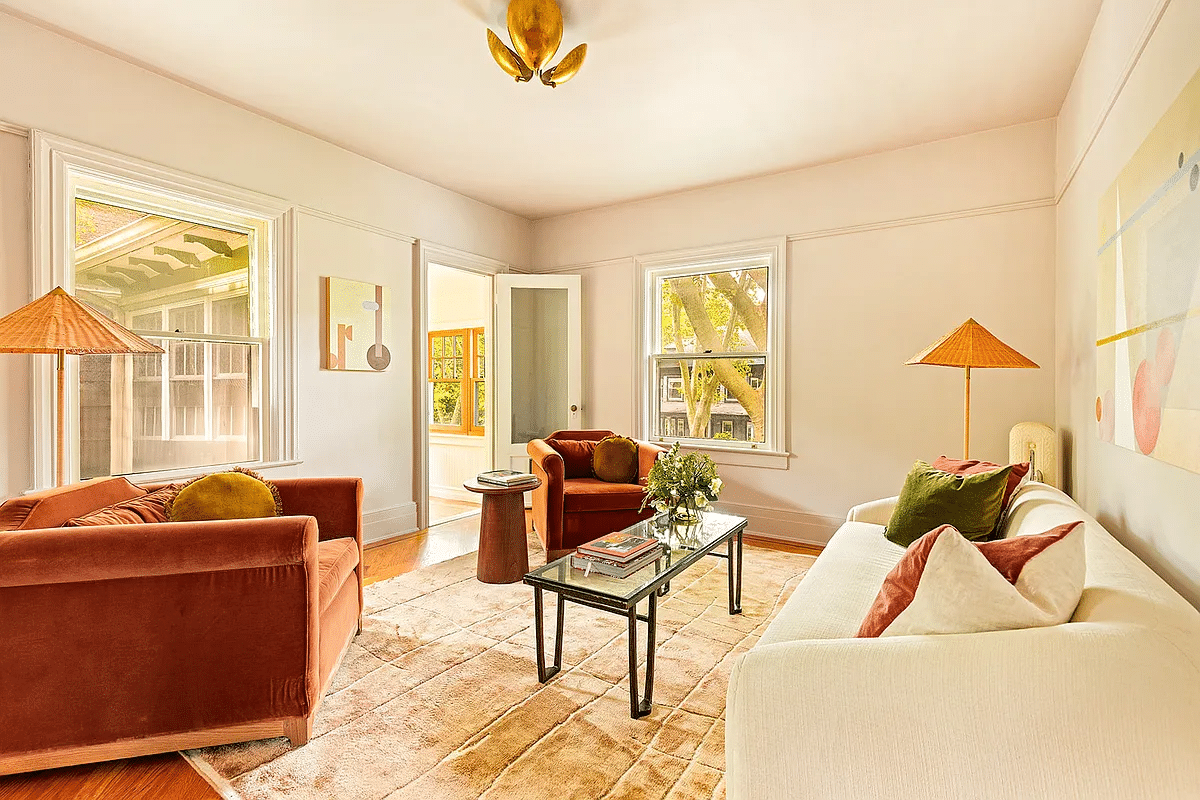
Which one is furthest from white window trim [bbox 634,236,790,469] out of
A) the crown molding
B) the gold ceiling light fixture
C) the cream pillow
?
the cream pillow

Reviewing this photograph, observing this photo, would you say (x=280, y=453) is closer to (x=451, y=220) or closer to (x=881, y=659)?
(x=451, y=220)

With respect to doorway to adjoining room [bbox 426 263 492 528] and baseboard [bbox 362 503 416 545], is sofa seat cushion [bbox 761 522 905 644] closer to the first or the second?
baseboard [bbox 362 503 416 545]

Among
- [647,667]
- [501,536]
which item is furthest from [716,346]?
[647,667]

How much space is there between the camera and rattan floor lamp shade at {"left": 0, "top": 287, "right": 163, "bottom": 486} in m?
2.10

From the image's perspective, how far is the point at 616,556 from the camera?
2230 millimetres

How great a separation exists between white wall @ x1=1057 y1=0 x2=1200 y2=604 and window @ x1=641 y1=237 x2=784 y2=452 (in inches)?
68.8

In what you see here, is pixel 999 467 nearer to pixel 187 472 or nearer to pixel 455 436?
pixel 187 472

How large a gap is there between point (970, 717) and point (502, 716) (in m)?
1.48

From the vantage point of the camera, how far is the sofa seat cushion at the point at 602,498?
3684 millimetres

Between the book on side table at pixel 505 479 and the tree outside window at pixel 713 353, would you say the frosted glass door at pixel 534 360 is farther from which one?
the book on side table at pixel 505 479

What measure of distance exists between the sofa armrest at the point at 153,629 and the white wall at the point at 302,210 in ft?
5.24

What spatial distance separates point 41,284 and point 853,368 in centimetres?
462

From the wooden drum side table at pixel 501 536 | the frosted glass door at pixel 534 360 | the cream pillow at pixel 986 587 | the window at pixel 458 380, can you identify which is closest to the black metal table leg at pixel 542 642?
the wooden drum side table at pixel 501 536

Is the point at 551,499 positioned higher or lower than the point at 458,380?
lower
